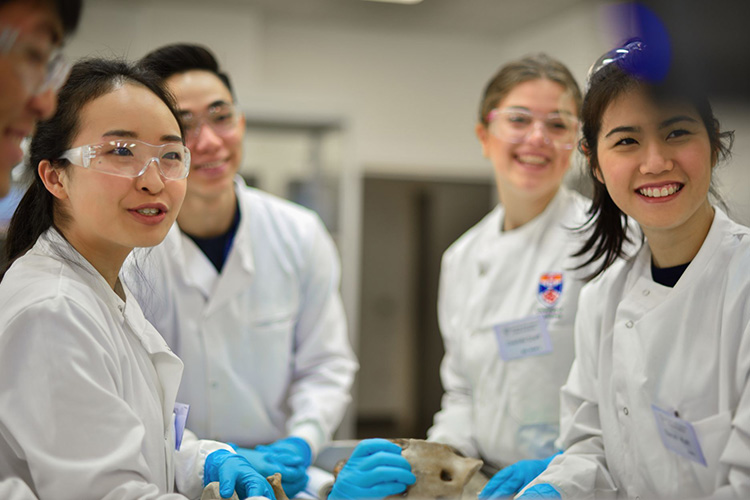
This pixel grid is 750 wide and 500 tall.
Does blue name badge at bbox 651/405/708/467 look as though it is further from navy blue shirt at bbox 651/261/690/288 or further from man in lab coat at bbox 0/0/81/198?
man in lab coat at bbox 0/0/81/198

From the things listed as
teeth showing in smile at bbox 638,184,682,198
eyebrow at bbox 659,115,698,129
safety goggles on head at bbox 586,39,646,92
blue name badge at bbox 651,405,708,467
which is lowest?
blue name badge at bbox 651,405,708,467

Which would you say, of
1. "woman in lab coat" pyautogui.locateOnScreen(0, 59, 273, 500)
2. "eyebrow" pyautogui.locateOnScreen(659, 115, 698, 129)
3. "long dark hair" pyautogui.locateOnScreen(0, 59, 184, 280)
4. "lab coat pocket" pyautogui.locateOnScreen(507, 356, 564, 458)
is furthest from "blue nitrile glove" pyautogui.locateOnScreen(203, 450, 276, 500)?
"eyebrow" pyautogui.locateOnScreen(659, 115, 698, 129)

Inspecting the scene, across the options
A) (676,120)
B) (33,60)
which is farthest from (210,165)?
(676,120)

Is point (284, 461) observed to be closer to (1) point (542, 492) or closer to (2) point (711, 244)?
(1) point (542, 492)

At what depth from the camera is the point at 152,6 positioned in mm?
3746

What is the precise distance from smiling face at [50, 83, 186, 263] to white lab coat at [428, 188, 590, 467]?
769 millimetres

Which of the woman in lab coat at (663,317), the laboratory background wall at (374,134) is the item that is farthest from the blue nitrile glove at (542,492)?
the laboratory background wall at (374,134)

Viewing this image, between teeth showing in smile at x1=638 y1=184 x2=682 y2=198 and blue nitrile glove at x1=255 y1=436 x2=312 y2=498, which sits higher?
teeth showing in smile at x1=638 y1=184 x2=682 y2=198

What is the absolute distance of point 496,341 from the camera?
4.80 ft

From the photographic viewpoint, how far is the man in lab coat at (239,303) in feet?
4.06

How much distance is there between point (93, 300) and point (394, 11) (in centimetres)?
294

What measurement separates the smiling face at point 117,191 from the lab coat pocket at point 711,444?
2.80ft

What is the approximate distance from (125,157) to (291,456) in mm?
675

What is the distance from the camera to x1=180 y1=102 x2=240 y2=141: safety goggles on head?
1361 mm
